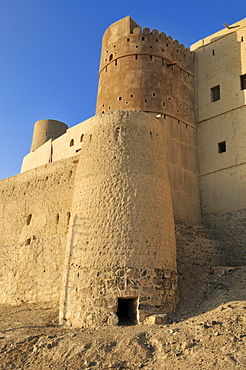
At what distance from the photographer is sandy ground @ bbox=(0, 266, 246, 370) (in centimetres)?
679

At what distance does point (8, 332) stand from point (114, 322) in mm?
2406

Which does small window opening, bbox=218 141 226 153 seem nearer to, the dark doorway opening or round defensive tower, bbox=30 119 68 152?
the dark doorway opening

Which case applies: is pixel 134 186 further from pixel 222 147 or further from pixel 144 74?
pixel 144 74

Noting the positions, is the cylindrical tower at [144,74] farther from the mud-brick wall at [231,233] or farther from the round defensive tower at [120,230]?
the mud-brick wall at [231,233]

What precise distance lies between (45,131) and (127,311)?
1714 centimetres

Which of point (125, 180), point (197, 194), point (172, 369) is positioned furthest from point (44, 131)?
point (172, 369)

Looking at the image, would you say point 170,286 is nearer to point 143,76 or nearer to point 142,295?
point 142,295

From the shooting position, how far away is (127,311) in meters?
9.41

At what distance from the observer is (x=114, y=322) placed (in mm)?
8641

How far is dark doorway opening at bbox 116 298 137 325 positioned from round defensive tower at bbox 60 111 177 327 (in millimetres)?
22

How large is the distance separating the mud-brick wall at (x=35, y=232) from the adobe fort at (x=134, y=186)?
39 mm

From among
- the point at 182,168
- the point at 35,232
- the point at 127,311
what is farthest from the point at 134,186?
the point at 182,168

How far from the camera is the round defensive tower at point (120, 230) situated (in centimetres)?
901

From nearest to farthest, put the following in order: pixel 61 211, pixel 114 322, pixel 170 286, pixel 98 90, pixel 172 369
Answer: pixel 172 369 → pixel 114 322 → pixel 170 286 → pixel 61 211 → pixel 98 90
